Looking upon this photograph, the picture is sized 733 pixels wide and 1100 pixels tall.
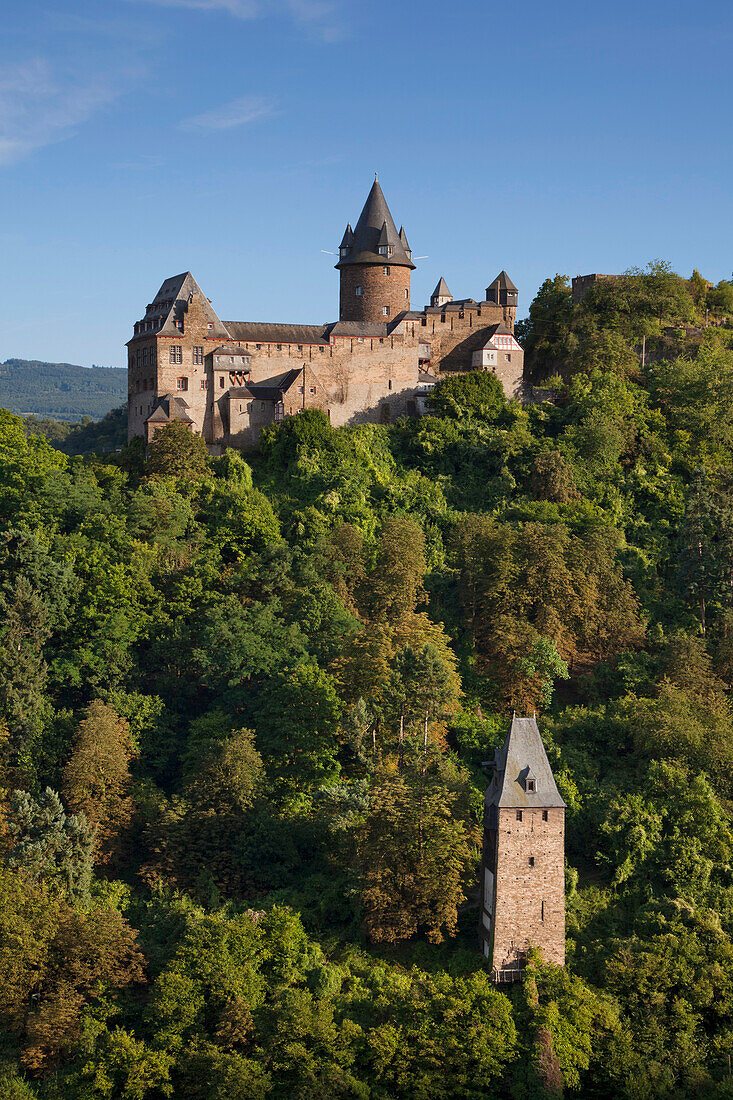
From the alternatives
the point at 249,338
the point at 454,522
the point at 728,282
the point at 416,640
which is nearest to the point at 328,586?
the point at 416,640

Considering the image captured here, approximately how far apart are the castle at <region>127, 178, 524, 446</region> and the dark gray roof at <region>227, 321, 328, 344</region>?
0.07 metres

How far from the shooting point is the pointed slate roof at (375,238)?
74938 mm

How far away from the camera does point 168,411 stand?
66.4m

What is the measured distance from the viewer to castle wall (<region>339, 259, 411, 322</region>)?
7475cm

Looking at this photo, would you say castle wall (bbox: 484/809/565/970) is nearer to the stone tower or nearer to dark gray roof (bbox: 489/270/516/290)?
the stone tower

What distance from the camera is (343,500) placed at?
64.6m

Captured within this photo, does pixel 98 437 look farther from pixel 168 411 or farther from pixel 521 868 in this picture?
pixel 521 868

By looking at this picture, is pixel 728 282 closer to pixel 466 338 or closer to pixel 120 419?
pixel 466 338

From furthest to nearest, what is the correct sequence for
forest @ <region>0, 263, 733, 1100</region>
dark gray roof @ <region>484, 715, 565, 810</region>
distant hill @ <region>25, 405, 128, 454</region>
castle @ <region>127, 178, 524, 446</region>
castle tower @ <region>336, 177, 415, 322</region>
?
distant hill @ <region>25, 405, 128, 454</region> → castle tower @ <region>336, 177, 415, 322</region> → castle @ <region>127, 178, 524, 446</region> → dark gray roof @ <region>484, 715, 565, 810</region> → forest @ <region>0, 263, 733, 1100</region>

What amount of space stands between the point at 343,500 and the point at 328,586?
797cm

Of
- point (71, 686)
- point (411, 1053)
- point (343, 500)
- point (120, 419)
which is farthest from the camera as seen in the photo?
point (120, 419)

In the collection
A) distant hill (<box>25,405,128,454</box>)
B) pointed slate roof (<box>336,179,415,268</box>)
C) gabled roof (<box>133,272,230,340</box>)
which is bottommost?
distant hill (<box>25,405,128,454</box>)

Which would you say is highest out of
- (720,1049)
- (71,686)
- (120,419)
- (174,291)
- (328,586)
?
(174,291)

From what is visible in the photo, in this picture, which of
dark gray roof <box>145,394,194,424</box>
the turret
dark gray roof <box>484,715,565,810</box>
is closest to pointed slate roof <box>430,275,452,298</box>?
the turret
